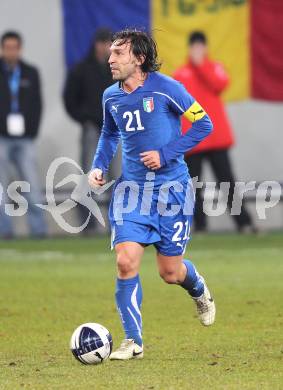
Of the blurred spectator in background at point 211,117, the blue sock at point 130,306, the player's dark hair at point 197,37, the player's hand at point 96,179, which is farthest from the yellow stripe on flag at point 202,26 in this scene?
the blue sock at point 130,306

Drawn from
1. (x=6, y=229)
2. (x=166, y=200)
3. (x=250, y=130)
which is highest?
(x=166, y=200)

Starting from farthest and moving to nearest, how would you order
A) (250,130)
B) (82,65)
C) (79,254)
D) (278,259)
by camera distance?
1. (250,130)
2. (82,65)
3. (79,254)
4. (278,259)

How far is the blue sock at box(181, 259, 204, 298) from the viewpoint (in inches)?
364

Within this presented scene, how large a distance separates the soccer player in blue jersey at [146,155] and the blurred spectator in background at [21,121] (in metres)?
9.24

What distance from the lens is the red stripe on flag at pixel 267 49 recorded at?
61.9 ft

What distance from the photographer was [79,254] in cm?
1616

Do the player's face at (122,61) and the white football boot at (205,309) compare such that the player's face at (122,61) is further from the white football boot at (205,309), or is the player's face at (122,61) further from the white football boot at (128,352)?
the white football boot at (205,309)

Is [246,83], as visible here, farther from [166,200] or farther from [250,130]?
[166,200]

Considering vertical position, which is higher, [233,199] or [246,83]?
[246,83]

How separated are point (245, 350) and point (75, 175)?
10527mm

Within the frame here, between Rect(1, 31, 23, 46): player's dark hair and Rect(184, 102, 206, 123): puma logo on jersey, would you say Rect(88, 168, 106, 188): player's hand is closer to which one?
Rect(184, 102, 206, 123): puma logo on jersey

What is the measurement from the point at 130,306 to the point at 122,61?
1.61 m

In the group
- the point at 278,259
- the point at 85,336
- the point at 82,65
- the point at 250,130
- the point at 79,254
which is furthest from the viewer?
the point at 250,130

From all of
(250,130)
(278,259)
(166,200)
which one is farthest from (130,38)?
(250,130)
